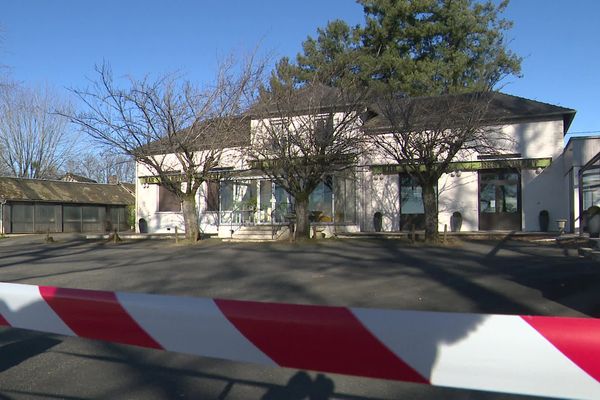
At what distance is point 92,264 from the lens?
569 inches

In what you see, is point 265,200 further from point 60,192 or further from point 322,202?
point 60,192

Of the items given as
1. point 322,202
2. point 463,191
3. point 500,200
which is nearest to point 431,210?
point 463,191

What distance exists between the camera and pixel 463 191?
2388 centimetres

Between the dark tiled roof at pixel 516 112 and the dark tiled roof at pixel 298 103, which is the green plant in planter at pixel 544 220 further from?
the dark tiled roof at pixel 298 103

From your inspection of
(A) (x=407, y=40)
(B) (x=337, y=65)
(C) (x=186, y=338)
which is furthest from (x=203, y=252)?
(A) (x=407, y=40)

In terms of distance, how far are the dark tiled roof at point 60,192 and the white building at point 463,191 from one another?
1756 centimetres

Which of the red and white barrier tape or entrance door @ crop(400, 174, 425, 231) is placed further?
entrance door @ crop(400, 174, 425, 231)

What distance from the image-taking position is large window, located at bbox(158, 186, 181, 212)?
96.1 feet

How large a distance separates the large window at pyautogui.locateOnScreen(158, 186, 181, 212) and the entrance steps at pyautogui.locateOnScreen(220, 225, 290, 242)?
772 cm

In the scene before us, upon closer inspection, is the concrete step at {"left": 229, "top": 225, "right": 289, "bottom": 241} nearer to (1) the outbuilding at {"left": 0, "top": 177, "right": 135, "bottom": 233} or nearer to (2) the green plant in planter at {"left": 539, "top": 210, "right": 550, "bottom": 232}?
(2) the green plant in planter at {"left": 539, "top": 210, "right": 550, "bottom": 232}

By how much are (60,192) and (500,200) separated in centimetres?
3175

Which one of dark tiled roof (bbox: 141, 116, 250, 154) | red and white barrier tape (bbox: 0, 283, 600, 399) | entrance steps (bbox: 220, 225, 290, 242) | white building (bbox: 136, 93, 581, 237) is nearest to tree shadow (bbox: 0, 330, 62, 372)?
red and white barrier tape (bbox: 0, 283, 600, 399)

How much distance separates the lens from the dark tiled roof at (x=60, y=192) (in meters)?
34.9

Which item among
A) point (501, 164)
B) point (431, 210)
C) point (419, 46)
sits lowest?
point (431, 210)
